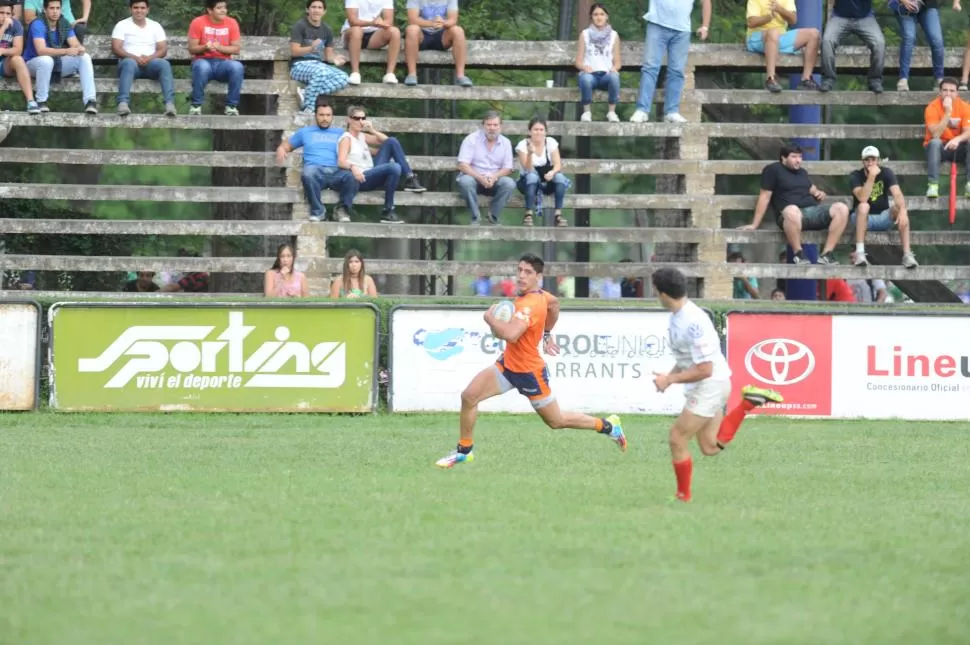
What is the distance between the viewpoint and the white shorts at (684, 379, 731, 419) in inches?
442

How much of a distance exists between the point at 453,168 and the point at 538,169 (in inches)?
60.7

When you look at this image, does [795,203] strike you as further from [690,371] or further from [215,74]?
[690,371]

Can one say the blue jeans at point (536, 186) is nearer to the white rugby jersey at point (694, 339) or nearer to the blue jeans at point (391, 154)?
the blue jeans at point (391, 154)

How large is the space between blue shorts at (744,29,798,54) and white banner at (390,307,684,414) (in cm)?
657

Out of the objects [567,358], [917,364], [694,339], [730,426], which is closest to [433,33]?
[567,358]

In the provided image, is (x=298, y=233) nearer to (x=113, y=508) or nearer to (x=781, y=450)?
(x=781, y=450)

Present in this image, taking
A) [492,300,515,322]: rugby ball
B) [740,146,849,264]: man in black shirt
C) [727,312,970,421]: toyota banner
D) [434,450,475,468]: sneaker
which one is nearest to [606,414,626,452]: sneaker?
[434,450,475,468]: sneaker

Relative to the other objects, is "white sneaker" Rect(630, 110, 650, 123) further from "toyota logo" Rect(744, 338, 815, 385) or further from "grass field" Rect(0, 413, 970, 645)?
"grass field" Rect(0, 413, 970, 645)

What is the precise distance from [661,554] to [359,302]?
1049 cm

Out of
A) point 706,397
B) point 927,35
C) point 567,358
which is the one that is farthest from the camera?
point 927,35

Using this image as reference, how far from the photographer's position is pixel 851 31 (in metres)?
23.0

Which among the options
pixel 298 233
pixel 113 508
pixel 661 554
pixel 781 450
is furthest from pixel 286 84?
pixel 661 554

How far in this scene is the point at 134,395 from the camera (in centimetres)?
1856

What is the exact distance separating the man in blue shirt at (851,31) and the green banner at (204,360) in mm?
8532
